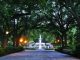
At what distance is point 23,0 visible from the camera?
20.8 meters

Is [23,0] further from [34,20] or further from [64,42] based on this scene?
[64,42]

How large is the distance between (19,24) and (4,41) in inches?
291

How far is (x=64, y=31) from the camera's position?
4941cm

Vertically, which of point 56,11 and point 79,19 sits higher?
point 56,11

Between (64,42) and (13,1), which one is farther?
(64,42)

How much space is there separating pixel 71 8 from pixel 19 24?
2157 cm

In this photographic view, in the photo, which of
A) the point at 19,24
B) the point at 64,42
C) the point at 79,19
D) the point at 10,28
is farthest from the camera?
the point at 64,42

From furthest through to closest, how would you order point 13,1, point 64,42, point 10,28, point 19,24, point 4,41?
point 64,42 < point 19,24 < point 10,28 < point 4,41 < point 13,1

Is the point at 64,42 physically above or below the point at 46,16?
below

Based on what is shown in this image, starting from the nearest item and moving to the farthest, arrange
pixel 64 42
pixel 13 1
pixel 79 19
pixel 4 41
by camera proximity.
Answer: pixel 13 1
pixel 79 19
pixel 4 41
pixel 64 42

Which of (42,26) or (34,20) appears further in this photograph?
(42,26)

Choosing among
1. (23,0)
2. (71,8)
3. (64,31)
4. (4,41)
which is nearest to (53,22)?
(64,31)

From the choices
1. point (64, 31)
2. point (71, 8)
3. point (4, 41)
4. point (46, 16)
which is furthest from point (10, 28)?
point (71, 8)

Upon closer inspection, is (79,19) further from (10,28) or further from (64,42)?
(64,42)
